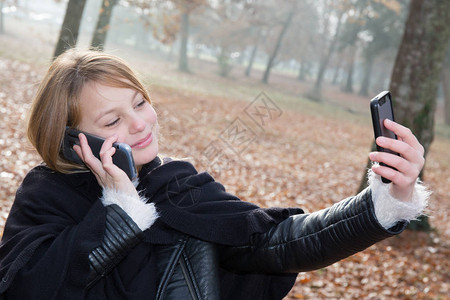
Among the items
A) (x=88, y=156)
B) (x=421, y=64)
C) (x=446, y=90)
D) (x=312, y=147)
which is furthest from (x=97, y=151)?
(x=446, y=90)

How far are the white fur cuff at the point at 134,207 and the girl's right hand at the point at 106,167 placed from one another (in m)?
0.04

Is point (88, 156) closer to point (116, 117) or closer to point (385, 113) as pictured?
point (116, 117)

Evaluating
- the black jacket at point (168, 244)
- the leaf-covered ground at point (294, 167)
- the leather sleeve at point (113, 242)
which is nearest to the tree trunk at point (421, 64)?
Answer: the leaf-covered ground at point (294, 167)

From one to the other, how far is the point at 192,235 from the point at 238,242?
0.22 meters

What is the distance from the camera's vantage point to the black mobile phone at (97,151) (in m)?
2.05

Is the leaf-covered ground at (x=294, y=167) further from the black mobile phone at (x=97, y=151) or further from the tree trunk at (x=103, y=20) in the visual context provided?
the tree trunk at (x=103, y=20)

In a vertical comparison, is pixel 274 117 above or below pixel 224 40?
below

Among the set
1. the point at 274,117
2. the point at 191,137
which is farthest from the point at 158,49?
the point at 191,137

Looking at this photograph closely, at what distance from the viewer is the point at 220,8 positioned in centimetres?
3256

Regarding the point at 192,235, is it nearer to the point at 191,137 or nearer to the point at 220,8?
the point at 191,137

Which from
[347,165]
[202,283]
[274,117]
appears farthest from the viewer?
[274,117]

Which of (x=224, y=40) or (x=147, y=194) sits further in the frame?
(x=224, y=40)

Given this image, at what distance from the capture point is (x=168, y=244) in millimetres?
2119

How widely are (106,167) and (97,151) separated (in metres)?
0.17
